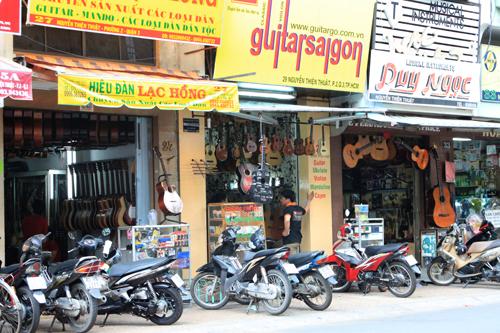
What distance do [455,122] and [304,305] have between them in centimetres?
544

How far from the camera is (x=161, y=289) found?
33.6 feet

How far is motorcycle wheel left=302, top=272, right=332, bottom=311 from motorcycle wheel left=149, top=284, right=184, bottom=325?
2008 millimetres

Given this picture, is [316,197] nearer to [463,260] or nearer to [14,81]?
[463,260]

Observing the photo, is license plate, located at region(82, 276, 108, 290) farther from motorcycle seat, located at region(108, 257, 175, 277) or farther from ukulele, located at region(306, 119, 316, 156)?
ukulele, located at region(306, 119, 316, 156)

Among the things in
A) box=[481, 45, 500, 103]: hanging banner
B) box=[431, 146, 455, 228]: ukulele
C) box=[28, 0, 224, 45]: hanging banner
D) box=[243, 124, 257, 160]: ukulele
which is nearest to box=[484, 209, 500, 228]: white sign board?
box=[431, 146, 455, 228]: ukulele

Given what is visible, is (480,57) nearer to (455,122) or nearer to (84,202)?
(455,122)

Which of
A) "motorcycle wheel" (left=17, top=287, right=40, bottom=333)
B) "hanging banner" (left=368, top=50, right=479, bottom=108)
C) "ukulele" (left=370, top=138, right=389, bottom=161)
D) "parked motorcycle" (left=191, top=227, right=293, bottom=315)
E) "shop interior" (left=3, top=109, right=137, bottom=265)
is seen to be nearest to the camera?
"motorcycle wheel" (left=17, top=287, right=40, bottom=333)

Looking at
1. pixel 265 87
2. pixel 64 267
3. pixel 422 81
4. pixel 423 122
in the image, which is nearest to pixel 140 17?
pixel 265 87

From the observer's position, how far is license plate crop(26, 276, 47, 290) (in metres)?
9.06

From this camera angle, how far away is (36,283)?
9.10 m

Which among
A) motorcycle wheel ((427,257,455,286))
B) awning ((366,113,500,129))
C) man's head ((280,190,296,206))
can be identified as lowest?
motorcycle wheel ((427,257,455,286))

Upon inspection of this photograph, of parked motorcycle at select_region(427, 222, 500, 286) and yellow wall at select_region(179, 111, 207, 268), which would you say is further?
parked motorcycle at select_region(427, 222, 500, 286)

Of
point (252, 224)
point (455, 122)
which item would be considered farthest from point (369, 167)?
point (252, 224)

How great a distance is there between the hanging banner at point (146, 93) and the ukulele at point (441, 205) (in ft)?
23.8
